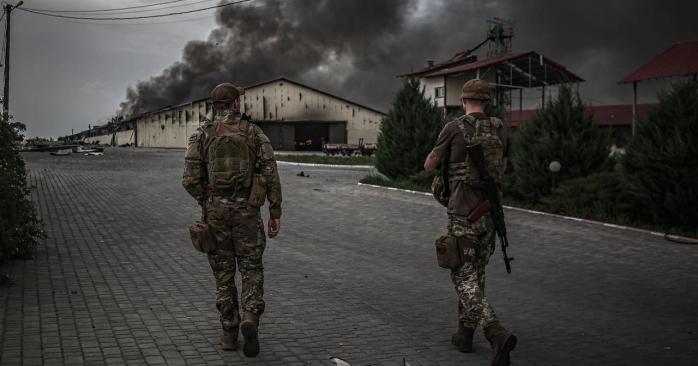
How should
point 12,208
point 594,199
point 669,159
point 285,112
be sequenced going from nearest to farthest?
point 12,208
point 669,159
point 594,199
point 285,112

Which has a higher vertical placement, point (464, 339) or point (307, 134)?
point (307, 134)

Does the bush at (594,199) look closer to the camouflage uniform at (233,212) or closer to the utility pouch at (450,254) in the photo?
the utility pouch at (450,254)

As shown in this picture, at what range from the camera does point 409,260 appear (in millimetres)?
9984

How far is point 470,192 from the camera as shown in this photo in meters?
5.45

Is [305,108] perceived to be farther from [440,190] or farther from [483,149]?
[483,149]

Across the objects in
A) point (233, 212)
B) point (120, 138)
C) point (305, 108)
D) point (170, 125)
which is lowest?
point (233, 212)

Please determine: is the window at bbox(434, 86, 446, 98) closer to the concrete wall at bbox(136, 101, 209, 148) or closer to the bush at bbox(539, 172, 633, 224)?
the concrete wall at bbox(136, 101, 209, 148)

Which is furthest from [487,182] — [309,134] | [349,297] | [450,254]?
[309,134]

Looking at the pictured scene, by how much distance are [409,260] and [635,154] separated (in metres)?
5.49

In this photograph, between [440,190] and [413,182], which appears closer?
[440,190]

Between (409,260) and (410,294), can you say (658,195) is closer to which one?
(409,260)

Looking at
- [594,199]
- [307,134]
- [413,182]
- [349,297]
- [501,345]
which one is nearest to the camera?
[501,345]

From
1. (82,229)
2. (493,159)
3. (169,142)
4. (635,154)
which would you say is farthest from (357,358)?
(169,142)

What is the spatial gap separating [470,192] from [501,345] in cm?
113
